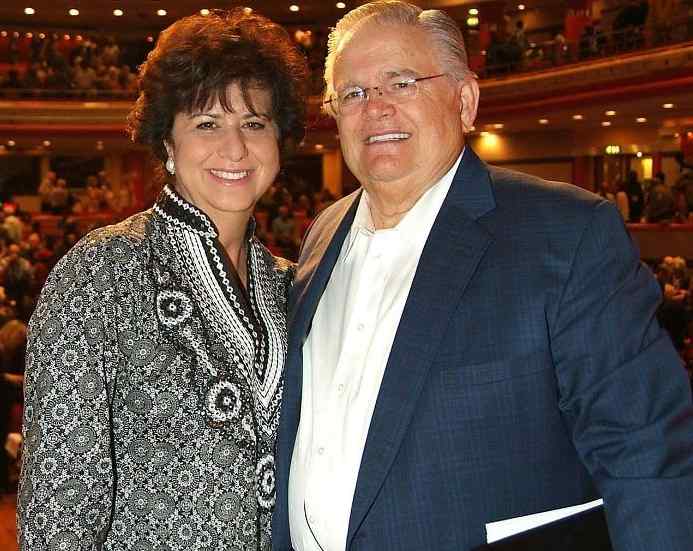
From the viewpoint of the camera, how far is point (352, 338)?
1.95 m

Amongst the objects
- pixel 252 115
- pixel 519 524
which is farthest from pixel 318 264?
pixel 519 524

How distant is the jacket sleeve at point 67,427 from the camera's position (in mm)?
1815

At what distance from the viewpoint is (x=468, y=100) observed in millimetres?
2115

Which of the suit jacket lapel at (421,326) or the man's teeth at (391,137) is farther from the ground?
the man's teeth at (391,137)

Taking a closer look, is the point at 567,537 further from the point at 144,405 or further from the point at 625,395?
the point at 144,405

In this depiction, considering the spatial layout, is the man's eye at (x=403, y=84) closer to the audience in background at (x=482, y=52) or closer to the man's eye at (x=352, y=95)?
the man's eye at (x=352, y=95)

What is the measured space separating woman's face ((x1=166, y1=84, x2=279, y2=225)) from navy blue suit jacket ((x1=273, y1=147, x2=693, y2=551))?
57cm

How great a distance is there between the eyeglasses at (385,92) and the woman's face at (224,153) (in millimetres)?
207

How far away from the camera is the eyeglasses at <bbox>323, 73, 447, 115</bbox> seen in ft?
6.69

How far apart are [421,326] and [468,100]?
0.60 meters

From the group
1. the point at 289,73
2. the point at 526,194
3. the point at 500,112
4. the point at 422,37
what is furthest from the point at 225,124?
the point at 500,112

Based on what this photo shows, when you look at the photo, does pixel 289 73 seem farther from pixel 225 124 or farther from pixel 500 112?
pixel 500 112

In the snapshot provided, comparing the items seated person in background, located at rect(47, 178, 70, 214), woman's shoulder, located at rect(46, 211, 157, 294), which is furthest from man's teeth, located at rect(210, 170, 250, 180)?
seated person in background, located at rect(47, 178, 70, 214)

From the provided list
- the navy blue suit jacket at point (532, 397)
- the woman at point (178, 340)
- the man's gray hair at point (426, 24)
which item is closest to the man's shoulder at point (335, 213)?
the woman at point (178, 340)
